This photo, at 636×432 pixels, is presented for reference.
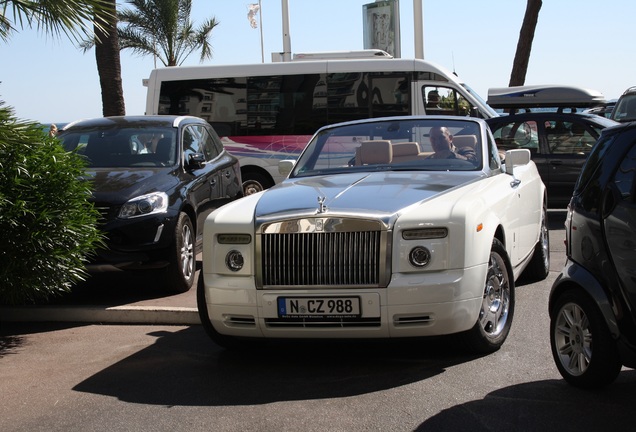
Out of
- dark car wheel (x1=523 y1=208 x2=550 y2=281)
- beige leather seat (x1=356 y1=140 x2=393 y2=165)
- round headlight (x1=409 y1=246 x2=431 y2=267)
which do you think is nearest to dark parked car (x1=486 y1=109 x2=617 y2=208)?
dark car wheel (x1=523 y1=208 x2=550 y2=281)

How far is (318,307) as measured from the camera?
612cm

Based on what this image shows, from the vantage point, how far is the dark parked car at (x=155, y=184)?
8.95 metres

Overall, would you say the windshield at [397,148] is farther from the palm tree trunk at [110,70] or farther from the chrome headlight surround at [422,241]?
the palm tree trunk at [110,70]

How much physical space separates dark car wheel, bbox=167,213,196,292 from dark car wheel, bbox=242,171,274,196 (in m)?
8.55

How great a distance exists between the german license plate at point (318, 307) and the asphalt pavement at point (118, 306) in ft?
6.58

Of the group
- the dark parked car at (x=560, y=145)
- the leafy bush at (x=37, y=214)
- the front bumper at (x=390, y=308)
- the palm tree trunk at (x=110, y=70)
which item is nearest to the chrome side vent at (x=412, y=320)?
the front bumper at (x=390, y=308)

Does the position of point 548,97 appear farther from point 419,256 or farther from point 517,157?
point 419,256

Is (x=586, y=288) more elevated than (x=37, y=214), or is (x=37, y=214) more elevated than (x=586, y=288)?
(x=37, y=214)

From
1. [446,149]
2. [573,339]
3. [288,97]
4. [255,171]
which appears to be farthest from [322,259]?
[288,97]

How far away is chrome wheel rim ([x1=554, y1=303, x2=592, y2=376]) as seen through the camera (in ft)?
17.8

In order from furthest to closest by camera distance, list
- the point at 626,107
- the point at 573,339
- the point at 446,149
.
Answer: the point at 626,107 → the point at 446,149 → the point at 573,339

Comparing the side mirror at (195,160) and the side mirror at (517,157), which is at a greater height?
the side mirror at (517,157)

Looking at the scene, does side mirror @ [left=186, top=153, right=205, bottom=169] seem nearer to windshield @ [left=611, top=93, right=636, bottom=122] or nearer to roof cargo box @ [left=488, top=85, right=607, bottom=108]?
roof cargo box @ [left=488, top=85, right=607, bottom=108]

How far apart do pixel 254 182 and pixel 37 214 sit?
10.9 meters
